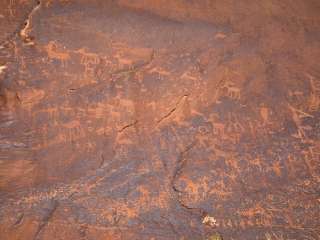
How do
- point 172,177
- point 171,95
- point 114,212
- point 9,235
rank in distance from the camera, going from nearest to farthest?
→ point 9,235
point 114,212
point 172,177
point 171,95

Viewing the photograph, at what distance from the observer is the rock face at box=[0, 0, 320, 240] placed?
2.68 m

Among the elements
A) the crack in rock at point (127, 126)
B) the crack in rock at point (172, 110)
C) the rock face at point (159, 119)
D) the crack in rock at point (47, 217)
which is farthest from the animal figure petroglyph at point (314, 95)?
the crack in rock at point (47, 217)

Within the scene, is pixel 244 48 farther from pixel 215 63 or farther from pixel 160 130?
pixel 160 130

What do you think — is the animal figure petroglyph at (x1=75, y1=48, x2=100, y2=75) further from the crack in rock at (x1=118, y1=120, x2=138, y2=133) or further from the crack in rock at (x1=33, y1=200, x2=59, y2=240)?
the crack in rock at (x1=33, y1=200, x2=59, y2=240)

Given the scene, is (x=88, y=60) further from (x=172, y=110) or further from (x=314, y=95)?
(x=314, y=95)

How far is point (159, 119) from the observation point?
2.98 m

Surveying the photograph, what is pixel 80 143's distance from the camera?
2.86 meters

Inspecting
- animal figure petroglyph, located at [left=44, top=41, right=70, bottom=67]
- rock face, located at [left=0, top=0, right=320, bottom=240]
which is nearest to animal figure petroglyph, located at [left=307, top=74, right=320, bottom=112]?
rock face, located at [left=0, top=0, right=320, bottom=240]

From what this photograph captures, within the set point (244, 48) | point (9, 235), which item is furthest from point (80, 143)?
point (244, 48)

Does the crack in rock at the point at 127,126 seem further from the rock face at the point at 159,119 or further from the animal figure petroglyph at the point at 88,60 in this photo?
the animal figure petroglyph at the point at 88,60

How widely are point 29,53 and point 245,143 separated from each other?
1775 mm

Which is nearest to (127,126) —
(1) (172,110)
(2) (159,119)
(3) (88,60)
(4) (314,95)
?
(2) (159,119)

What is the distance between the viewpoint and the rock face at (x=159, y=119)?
8.79 ft

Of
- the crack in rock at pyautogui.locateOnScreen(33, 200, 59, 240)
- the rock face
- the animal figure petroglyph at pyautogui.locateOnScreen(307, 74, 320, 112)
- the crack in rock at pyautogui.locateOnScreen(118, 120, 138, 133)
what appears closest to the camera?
the crack in rock at pyautogui.locateOnScreen(33, 200, 59, 240)
